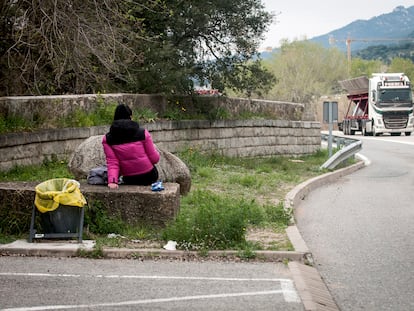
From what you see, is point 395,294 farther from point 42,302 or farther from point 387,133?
point 387,133

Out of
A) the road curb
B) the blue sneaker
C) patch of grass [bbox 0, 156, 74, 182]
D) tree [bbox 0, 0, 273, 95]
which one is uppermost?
tree [bbox 0, 0, 273, 95]

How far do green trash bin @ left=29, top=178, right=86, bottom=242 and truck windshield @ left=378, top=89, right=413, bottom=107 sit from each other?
40.4 meters

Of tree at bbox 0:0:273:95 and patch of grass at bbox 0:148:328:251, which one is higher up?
tree at bbox 0:0:273:95

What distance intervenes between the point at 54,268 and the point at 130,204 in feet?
6.83

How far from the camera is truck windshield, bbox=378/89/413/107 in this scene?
47.6 metres

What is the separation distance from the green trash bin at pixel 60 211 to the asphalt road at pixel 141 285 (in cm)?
75

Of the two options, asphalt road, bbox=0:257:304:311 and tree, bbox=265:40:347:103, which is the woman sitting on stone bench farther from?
tree, bbox=265:40:347:103

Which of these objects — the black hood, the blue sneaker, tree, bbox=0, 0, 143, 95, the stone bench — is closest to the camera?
the stone bench

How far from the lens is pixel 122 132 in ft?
33.8

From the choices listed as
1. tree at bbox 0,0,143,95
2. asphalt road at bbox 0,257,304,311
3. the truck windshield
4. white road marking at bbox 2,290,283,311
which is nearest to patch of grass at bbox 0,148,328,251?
asphalt road at bbox 0,257,304,311

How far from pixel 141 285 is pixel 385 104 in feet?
138

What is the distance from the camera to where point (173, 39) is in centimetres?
2184

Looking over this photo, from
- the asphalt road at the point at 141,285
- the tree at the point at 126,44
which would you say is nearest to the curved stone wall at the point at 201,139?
the tree at the point at 126,44

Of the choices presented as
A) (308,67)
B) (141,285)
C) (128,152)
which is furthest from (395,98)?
(308,67)
